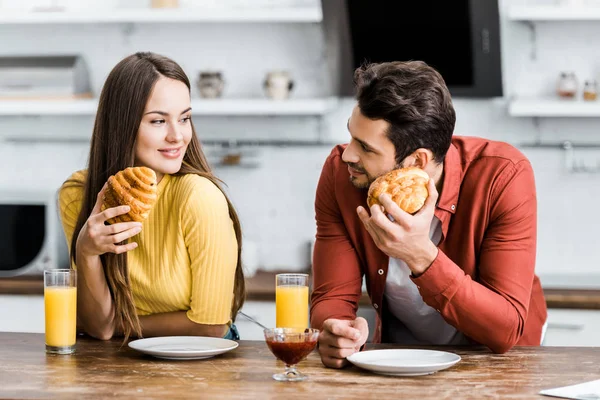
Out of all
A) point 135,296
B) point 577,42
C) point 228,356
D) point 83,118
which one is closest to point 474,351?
point 228,356

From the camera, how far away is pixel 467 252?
232cm

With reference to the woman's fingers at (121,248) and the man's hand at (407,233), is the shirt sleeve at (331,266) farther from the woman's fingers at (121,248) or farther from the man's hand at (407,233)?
the woman's fingers at (121,248)

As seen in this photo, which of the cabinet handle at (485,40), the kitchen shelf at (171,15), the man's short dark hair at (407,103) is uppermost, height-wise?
the kitchen shelf at (171,15)

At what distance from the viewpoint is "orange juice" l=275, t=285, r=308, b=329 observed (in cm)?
223

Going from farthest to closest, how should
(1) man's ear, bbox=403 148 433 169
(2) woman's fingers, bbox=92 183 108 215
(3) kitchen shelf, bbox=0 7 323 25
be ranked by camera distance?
(3) kitchen shelf, bbox=0 7 323 25, (1) man's ear, bbox=403 148 433 169, (2) woman's fingers, bbox=92 183 108 215

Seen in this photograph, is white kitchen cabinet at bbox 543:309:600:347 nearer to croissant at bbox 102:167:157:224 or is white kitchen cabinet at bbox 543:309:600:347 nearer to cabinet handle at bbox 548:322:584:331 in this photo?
cabinet handle at bbox 548:322:584:331

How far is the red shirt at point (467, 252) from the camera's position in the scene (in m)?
2.10

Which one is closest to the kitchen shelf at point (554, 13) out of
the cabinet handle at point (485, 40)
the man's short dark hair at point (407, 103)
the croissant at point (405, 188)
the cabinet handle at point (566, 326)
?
the cabinet handle at point (485, 40)

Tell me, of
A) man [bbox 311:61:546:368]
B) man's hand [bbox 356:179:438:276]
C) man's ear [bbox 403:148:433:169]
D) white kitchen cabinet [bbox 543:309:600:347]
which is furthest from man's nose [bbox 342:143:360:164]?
white kitchen cabinet [bbox 543:309:600:347]

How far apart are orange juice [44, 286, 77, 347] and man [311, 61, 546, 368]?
1.94ft

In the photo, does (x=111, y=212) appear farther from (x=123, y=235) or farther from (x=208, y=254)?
(x=208, y=254)

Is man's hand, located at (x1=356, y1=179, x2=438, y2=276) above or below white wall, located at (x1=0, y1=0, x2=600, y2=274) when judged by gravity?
below

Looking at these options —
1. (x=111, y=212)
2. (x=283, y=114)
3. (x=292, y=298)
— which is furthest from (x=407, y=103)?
(x=283, y=114)

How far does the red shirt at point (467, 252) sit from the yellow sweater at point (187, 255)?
260 millimetres
